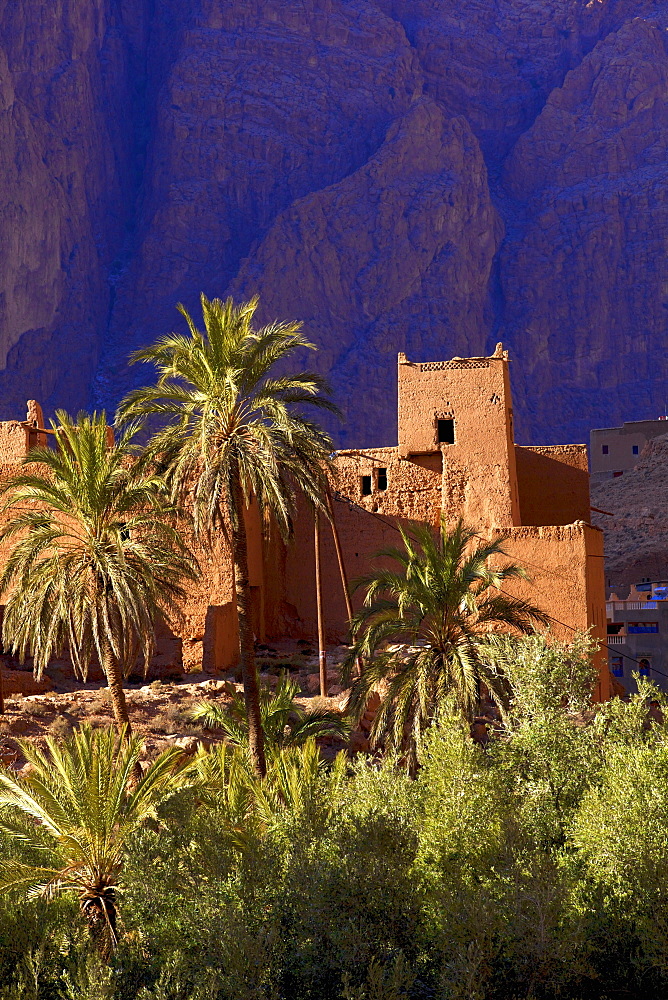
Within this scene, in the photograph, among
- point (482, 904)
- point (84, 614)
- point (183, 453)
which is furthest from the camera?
point (84, 614)

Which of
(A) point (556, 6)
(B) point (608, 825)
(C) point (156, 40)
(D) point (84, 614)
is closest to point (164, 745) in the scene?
(D) point (84, 614)

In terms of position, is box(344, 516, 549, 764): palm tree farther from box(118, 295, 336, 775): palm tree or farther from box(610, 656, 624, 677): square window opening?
box(610, 656, 624, 677): square window opening

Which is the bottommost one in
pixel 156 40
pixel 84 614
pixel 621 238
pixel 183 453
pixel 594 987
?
pixel 594 987

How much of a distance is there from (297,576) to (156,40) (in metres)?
75.1

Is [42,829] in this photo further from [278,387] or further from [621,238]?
[621,238]

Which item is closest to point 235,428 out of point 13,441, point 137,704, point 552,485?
point 137,704

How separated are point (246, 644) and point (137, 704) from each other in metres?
5.28

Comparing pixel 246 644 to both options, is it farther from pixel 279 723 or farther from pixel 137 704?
pixel 137 704

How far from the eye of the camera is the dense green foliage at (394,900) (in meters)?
9.88

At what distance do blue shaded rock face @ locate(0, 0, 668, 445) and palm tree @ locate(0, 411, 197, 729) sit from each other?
55430 millimetres

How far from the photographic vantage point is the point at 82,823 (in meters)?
11.8

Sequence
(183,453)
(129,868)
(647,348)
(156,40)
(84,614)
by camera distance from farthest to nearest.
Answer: (156,40) < (647,348) < (84,614) < (183,453) < (129,868)

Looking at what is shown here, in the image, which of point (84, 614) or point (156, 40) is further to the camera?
point (156, 40)

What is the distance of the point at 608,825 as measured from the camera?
35.5ft
